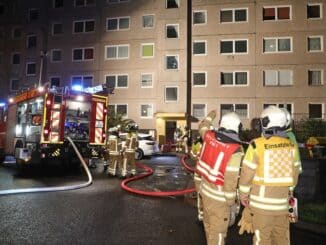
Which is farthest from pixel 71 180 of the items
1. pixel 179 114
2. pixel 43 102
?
pixel 179 114

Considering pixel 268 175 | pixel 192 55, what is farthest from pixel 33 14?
pixel 268 175

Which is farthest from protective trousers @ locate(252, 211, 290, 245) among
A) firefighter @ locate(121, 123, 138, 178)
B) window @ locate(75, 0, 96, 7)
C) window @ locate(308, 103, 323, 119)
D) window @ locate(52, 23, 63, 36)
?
window @ locate(52, 23, 63, 36)

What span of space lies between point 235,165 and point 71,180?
27.8 ft

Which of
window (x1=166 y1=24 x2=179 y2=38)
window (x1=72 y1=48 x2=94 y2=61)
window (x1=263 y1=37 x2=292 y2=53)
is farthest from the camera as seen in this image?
window (x1=72 y1=48 x2=94 y2=61)

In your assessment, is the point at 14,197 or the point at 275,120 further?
the point at 14,197

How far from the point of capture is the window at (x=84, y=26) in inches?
1404

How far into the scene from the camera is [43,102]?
12352 millimetres

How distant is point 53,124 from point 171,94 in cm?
2062

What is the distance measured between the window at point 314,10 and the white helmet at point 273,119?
30.1m

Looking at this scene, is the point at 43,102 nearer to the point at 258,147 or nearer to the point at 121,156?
the point at 121,156

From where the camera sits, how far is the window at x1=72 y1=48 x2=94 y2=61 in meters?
35.3

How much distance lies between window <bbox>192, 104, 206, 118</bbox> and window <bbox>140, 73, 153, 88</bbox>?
14.1 ft

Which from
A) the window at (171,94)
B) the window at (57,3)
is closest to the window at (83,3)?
the window at (57,3)

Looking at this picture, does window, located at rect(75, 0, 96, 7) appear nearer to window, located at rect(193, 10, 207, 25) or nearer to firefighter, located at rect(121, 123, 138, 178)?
window, located at rect(193, 10, 207, 25)
